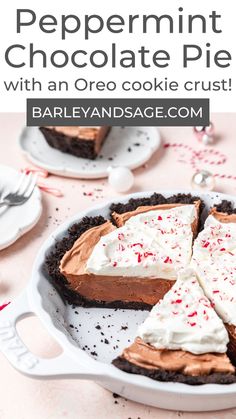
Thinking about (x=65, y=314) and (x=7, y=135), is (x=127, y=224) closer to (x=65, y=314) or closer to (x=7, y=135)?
(x=65, y=314)

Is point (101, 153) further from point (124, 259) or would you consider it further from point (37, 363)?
point (37, 363)

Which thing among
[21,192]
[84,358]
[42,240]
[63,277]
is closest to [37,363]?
[84,358]

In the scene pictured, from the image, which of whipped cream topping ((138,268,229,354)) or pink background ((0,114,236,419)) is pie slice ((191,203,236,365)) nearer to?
whipped cream topping ((138,268,229,354))

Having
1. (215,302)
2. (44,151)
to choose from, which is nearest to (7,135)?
(44,151)

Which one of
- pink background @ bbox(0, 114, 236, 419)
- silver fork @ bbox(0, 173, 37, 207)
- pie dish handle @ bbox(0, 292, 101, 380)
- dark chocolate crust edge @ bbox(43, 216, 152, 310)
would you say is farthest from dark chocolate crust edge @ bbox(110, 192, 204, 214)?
pie dish handle @ bbox(0, 292, 101, 380)

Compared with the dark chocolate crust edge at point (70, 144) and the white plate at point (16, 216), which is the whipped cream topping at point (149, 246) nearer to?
the white plate at point (16, 216)

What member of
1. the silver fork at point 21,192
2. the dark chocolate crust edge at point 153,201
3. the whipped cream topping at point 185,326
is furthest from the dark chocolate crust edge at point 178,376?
the silver fork at point 21,192
